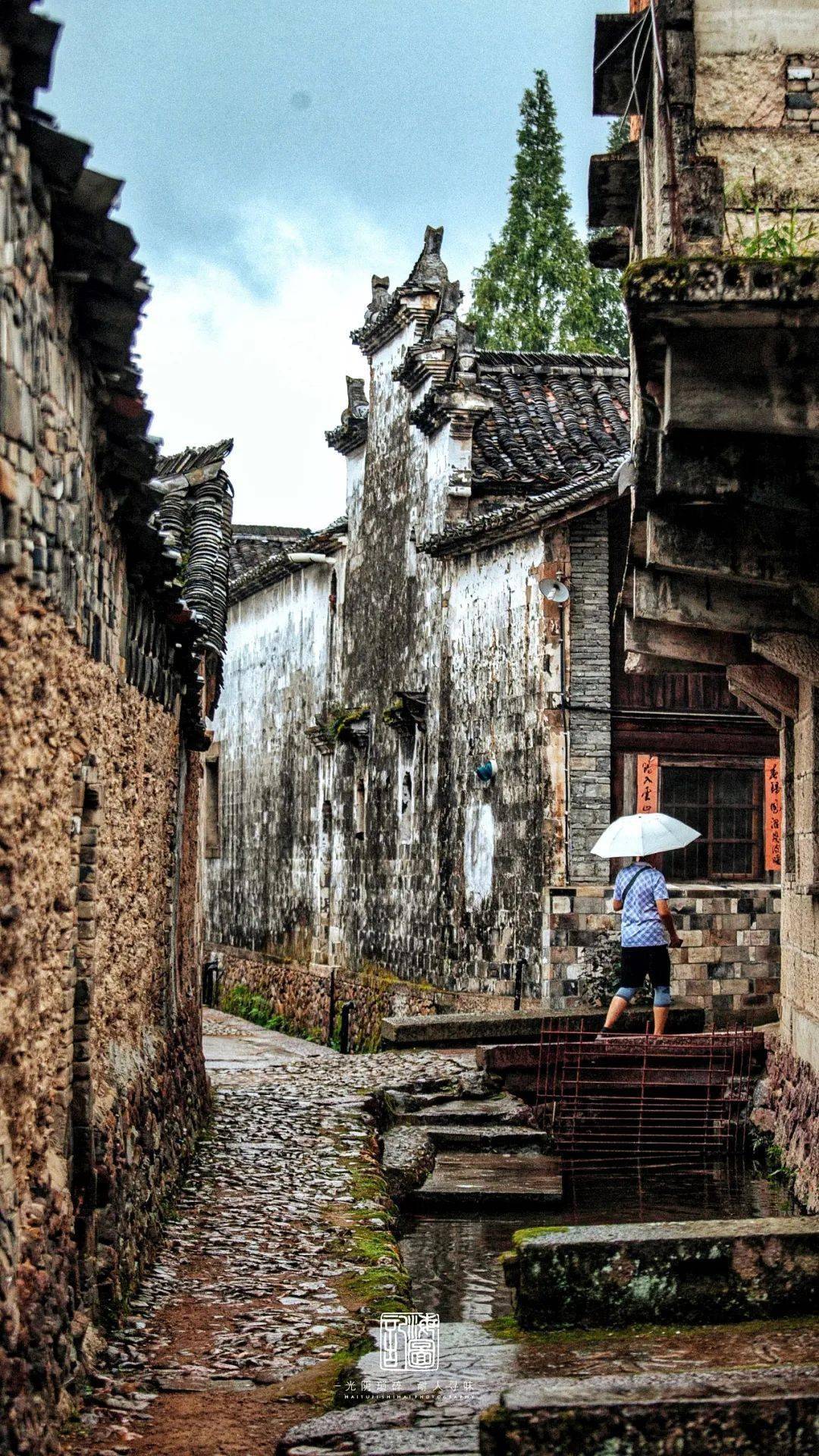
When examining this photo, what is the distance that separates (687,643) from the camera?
1150 centimetres

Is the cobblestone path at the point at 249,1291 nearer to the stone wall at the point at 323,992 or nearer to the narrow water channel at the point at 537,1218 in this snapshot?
the narrow water channel at the point at 537,1218

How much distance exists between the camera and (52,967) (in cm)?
612

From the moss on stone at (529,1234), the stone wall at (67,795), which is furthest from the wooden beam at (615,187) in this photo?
the moss on stone at (529,1234)

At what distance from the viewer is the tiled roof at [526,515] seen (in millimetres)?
16484

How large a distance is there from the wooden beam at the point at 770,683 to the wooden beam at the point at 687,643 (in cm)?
12

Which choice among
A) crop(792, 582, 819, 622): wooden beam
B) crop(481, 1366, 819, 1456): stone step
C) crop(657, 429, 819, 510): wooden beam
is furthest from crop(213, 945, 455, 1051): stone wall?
crop(481, 1366, 819, 1456): stone step

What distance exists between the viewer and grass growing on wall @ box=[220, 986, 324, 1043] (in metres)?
25.9

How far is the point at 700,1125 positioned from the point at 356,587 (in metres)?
13.3

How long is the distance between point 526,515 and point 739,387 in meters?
9.66

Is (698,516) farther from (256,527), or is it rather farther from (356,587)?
(256,527)

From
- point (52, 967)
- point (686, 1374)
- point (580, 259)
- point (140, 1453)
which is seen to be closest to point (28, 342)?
point (52, 967)

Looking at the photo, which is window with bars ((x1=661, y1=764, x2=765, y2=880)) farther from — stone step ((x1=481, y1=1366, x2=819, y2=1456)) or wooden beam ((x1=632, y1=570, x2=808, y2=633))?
stone step ((x1=481, y1=1366, x2=819, y2=1456))

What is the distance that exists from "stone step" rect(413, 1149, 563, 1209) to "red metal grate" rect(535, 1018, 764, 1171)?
1.17 meters

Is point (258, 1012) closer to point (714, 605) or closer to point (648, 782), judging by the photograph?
point (648, 782)
